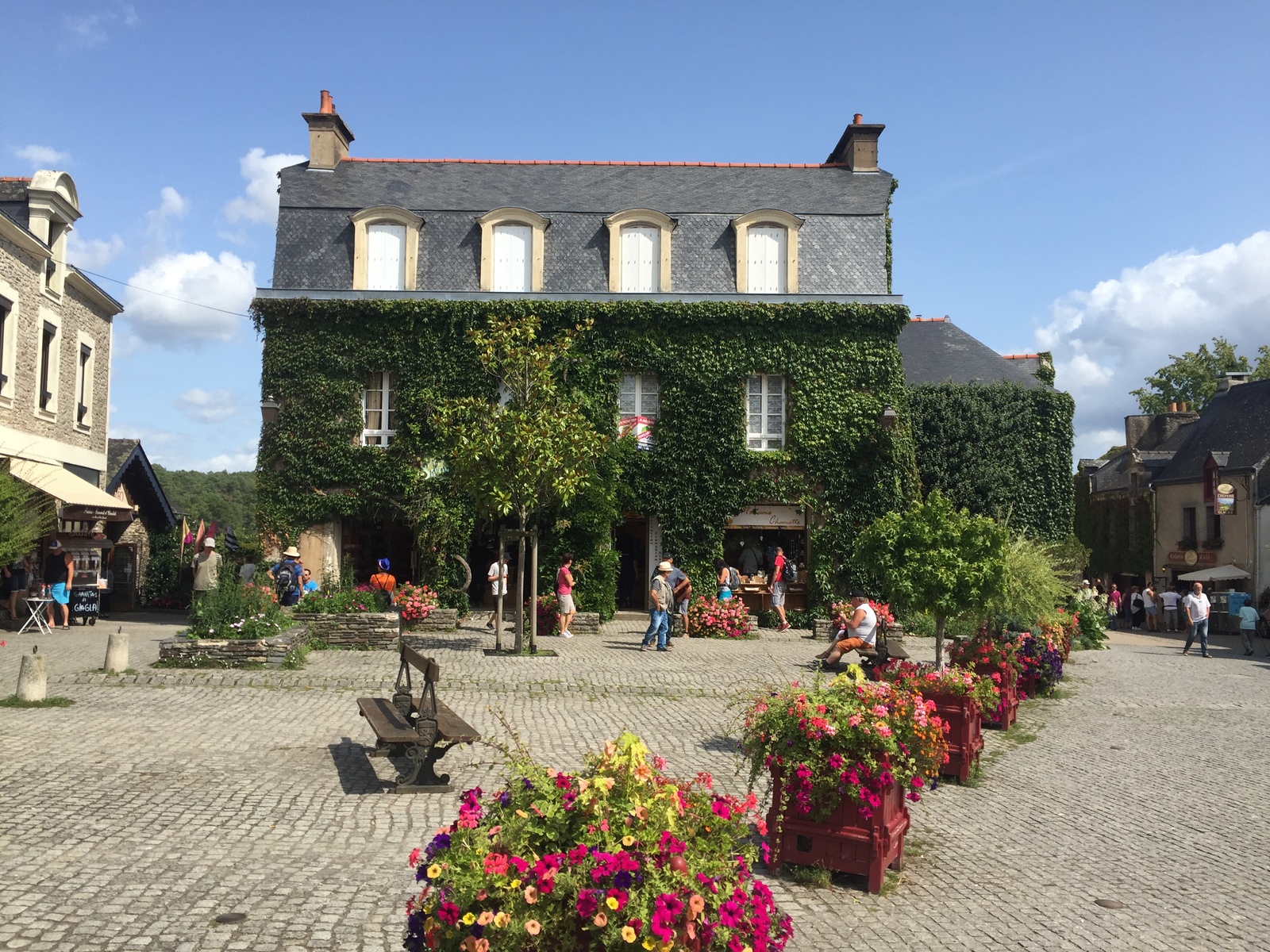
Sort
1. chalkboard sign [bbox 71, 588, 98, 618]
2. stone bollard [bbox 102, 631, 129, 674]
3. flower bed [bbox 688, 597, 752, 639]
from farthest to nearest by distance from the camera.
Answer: flower bed [bbox 688, 597, 752, 639]
chalkboard sign [bbox 71, 588, 98, 618]
stone bollard [bbox 102, 631, 129, 674]

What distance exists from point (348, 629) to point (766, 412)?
9.94 meters

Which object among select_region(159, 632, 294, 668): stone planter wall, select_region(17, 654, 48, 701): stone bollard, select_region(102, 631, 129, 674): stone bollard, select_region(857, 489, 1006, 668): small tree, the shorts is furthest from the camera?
the shorts

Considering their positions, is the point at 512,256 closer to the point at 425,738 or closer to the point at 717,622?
the point at 717,622

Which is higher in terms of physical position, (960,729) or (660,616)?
(660,616)

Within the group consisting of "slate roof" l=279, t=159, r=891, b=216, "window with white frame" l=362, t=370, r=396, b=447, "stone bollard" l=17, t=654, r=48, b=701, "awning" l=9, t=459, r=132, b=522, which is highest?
"slate roof" l=279, t=159, r=891, b=216

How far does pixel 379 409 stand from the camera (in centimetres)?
2092

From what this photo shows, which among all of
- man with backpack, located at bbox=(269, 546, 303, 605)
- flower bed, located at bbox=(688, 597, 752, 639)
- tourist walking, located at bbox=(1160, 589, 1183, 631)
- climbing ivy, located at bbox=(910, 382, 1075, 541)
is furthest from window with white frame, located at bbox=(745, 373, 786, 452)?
tourist walking, located at bbox=(1160, 589, 1183, 631)

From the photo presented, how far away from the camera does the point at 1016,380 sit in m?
26.2

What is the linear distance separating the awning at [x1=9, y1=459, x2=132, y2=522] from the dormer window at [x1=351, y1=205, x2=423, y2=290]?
6.57 metres

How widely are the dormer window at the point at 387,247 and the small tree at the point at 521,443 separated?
212 inches

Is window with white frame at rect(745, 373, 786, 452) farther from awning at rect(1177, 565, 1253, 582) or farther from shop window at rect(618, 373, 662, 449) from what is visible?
awning at rect(1177, 565, 1253, 582)

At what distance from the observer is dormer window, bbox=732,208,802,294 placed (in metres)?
21.4

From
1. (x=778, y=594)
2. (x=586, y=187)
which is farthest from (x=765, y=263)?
(x=778, y=594)

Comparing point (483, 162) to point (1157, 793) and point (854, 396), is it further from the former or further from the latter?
point (1157, 793)
